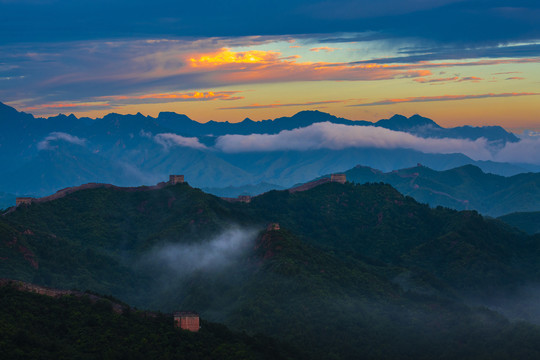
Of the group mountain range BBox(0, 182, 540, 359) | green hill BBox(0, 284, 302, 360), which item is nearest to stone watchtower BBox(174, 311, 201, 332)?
green hill BBox(0, 284, 302, 360)

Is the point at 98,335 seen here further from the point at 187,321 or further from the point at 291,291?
the point at 291,291

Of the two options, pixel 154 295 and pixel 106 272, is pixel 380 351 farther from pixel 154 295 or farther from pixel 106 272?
pixel 106 272

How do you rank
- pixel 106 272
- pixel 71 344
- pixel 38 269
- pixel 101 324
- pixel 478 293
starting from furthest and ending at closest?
pixel 478 293 → pixel 106 272 → pixel 38 269 → pixel 101 324 → pixel 71 344

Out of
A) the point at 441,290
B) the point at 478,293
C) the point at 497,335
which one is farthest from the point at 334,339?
the point at 478,293

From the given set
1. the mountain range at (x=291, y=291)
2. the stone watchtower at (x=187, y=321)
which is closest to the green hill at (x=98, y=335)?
the stone watchtower at (x=187, y=321)

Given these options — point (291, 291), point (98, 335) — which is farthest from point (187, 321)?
point (291, 291)

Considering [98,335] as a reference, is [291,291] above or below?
above

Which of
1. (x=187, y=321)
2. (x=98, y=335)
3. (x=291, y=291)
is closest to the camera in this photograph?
(x=98, y=335)

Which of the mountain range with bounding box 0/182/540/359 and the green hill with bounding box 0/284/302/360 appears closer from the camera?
the green hill with bounding box 0/284/302/360

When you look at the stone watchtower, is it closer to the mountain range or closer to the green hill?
the green hill
